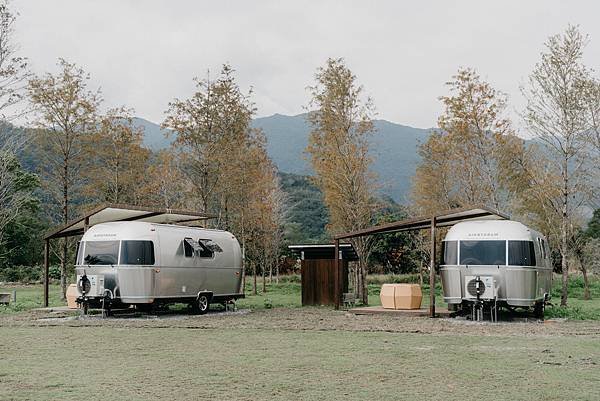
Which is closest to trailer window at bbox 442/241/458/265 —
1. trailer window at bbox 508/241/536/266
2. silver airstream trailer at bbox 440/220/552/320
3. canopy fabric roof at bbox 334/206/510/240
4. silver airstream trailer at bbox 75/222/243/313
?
silver airstream trailer at bbox 440/220/552/320

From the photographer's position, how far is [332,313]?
66.7 ft

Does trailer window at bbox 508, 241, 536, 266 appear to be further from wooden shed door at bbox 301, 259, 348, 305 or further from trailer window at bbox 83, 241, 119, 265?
trailer window at bbox 83, 241, 119, 265

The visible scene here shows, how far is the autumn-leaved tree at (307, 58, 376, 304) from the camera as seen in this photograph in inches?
993

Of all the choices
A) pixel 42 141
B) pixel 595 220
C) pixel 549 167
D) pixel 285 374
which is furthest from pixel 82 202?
pixel 595 220

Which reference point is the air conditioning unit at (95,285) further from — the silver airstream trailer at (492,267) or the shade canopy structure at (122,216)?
the silver airstream trailer at (492,267)

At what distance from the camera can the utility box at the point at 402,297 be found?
66.6ft

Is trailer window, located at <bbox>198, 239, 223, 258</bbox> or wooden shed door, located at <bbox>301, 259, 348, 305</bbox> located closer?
trailer window, located at <bbox>198, 239, 223, 258</bbox>

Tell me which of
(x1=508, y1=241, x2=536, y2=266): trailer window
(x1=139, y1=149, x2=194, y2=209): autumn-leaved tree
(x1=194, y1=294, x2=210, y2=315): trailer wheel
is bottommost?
(x1=194, y1=294, x2=210, y2=315): trailer wheel

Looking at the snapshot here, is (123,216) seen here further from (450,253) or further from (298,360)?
(298,360)

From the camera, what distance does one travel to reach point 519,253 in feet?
58.1

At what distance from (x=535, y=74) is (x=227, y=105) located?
11.2 meters

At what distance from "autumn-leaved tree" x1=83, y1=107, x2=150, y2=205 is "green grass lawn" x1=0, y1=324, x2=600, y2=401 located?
14577mm

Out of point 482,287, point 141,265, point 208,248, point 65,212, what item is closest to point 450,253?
point 482,287

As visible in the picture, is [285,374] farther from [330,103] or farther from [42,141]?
[42,141]
